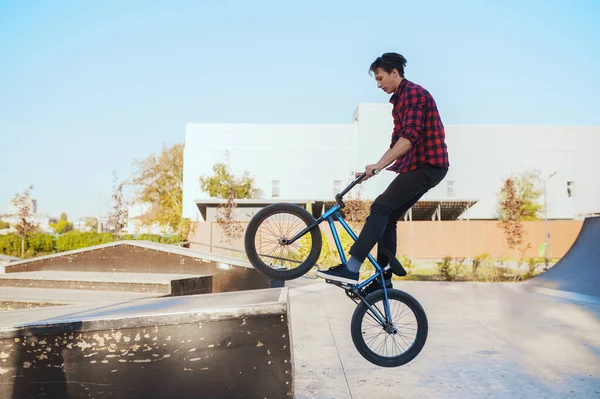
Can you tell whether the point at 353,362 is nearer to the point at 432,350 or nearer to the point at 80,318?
the point at 432,350

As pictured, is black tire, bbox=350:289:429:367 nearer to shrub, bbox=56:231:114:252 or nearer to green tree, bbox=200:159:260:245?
shrub, bbox=56:231:114:252

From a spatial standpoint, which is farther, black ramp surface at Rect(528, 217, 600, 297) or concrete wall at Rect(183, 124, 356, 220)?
concrete wall at Rect(183, 124, 356, 220)

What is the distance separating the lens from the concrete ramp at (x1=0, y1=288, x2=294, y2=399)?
119 inches

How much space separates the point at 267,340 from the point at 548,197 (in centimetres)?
4208

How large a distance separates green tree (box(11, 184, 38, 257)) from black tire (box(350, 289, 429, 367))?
827 inches

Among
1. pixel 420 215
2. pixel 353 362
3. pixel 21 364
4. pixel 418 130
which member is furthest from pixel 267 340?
pixel 420 215

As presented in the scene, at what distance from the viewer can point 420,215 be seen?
36.0 m

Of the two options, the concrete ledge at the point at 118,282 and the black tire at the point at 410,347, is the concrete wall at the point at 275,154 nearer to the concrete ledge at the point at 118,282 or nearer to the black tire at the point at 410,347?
the concrete ledge at the point at 118,282

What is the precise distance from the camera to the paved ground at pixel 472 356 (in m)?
4.27

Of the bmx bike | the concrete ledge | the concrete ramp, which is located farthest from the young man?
the concrete ledge

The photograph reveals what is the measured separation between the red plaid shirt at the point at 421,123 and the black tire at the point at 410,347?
1000mm

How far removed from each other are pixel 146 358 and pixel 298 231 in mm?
1546

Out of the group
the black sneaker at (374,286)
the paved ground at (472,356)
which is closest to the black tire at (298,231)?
the black sneaker at (374,286)

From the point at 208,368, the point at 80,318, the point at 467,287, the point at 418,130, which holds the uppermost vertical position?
the point at 418,130
